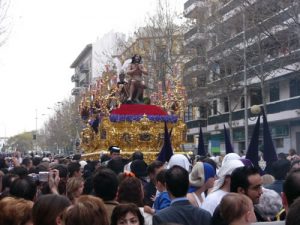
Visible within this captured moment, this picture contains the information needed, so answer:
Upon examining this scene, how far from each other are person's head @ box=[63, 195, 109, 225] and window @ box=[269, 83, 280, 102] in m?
36.3

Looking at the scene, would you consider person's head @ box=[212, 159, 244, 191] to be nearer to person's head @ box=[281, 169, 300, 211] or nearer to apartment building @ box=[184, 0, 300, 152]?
person's head @ box=[281, 169, 300, 211]

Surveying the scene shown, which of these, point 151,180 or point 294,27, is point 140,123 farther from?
point 151,180

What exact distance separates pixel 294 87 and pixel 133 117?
2099cm

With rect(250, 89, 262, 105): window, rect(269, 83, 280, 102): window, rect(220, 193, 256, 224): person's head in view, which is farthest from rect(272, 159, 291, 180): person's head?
rect(250, 89, 262, 105): window

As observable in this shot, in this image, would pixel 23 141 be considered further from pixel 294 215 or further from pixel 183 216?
pixel 294 215

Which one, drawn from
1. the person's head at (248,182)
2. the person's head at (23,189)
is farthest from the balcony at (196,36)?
the person's head at (248,182)

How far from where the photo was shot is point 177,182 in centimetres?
534

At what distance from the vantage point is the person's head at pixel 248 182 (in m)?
5.48

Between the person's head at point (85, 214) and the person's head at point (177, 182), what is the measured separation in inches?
47.3

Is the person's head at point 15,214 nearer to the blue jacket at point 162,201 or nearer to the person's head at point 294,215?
the blue jacket at point 162,201

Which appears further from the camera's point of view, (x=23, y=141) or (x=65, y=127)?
(x=23, y=141)

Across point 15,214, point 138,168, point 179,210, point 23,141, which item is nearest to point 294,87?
point 138,168

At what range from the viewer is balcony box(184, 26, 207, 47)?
32.9m

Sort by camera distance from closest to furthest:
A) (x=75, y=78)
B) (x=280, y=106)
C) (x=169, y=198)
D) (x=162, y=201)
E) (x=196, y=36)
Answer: (x=169, y=198), (x=162, y=201), (x=196, y=36), (x=280, y=106), (x=75, y=78)
